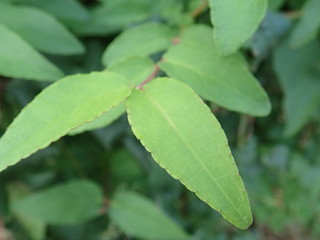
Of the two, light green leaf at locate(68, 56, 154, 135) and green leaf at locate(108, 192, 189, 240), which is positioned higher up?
light green leaf at locate(68, 56, 154, 135)

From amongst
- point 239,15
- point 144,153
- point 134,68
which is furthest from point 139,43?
point 144,153

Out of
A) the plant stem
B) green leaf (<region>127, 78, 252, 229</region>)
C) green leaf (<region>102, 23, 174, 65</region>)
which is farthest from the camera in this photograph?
green leaf (<region>102, 23, 174, 65</region>)

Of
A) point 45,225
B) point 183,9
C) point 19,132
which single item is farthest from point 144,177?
point 19,132

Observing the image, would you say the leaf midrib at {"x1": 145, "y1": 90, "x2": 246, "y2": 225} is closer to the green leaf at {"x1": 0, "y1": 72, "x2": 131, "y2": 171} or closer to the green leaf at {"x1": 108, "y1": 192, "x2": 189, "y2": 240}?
the green leaf at {"x1": 0, "y1": 72, "x2": 131, "y2": 171}

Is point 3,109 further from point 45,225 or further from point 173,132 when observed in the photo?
point 173,132

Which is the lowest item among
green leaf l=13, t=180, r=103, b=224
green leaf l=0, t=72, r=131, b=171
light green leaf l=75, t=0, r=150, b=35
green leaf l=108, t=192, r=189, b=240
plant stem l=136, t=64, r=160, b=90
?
green leaf l=108, t=192, r=189, b=240

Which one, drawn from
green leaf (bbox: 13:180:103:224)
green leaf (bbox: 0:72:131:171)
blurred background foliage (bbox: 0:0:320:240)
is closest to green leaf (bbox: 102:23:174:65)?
blurred background foliage (bbox: 0:0:320:240)

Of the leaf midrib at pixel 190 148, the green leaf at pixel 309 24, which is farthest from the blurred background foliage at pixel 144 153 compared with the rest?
the leaf midrib at pixel 190 148

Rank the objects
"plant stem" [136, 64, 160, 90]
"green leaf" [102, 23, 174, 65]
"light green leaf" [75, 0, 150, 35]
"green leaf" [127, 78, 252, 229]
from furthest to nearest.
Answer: "light green leaf" [75, 0, 150, 35] < "green leaf" [102, 23, 174, 65] < "plant stem" [136, 64, 160, 90] < "green leaf" [127, 78, 252, 229]
